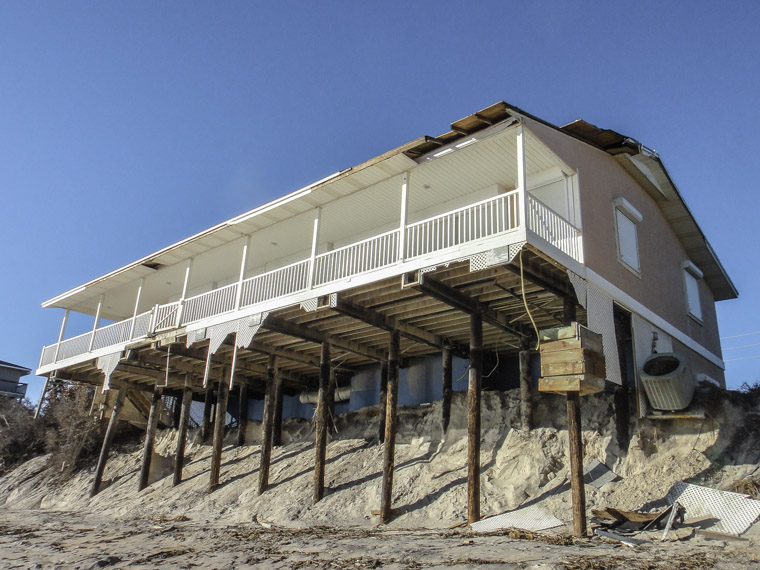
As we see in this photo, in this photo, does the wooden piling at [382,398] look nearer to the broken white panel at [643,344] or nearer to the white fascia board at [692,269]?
the broken white panel at [643,344]

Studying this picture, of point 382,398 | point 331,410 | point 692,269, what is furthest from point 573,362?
point 331,410

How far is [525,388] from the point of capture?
15.8 meters

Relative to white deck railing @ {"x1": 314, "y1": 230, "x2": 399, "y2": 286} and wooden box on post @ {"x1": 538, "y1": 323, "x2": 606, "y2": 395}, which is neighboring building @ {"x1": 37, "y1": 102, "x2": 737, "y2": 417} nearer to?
white deck railing @ {"x1": 314, "y1": 230, "x2": 399, "y2": 286}

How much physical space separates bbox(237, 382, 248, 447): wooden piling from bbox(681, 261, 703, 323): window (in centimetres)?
1452

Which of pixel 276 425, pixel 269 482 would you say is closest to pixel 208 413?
pixel 276 425

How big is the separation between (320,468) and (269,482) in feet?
8.58

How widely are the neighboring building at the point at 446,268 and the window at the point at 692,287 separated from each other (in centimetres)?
8

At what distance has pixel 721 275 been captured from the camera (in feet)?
68.3

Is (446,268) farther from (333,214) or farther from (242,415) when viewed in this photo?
(242,415)

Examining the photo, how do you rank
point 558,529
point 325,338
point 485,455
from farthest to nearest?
point 325,338 → point 485,455 → point 558,529

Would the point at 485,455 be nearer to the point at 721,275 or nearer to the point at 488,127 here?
the point at 488,127

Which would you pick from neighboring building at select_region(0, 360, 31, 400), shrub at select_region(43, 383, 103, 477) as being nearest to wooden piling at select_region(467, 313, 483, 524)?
shrub at select_region(43, 383, 103, 477)

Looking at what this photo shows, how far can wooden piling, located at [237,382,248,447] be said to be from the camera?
22469 millimetres

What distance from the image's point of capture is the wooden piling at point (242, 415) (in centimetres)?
2247
